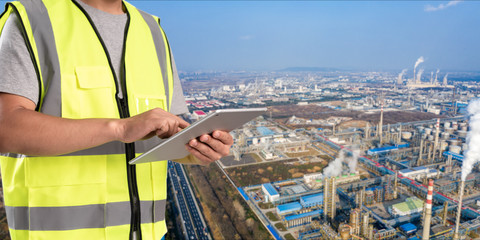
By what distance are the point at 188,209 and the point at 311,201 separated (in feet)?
7.49

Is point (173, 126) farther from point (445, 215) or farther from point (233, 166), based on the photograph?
point (233, 166)

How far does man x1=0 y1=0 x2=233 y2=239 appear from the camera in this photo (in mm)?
263

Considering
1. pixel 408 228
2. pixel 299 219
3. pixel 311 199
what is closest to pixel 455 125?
pixel 408 228

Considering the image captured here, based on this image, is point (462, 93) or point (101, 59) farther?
point (462, 93)

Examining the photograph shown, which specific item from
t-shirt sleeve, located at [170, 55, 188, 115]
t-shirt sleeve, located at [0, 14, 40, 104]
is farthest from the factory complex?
t-shirt sleeve, located at [0, 14, 40, 104]

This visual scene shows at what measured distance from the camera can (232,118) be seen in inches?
11.5

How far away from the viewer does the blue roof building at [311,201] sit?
5.17m

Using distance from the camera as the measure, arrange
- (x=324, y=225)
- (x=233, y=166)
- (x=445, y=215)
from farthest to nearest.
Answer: (x=233, y=166) → (x=445, y=215) → (x=324, y=225)

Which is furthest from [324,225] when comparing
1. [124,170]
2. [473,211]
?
[124,170]

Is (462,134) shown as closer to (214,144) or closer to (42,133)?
(214,144)

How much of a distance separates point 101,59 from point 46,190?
16 centimetres

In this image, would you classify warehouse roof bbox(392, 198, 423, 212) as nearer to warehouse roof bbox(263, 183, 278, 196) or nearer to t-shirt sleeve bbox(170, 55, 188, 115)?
warehouse roof bbox(263, 183, 278, 196)

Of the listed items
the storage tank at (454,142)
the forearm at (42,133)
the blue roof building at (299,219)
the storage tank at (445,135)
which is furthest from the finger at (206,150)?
the storage tank at (445,135)

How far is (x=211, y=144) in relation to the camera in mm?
323
